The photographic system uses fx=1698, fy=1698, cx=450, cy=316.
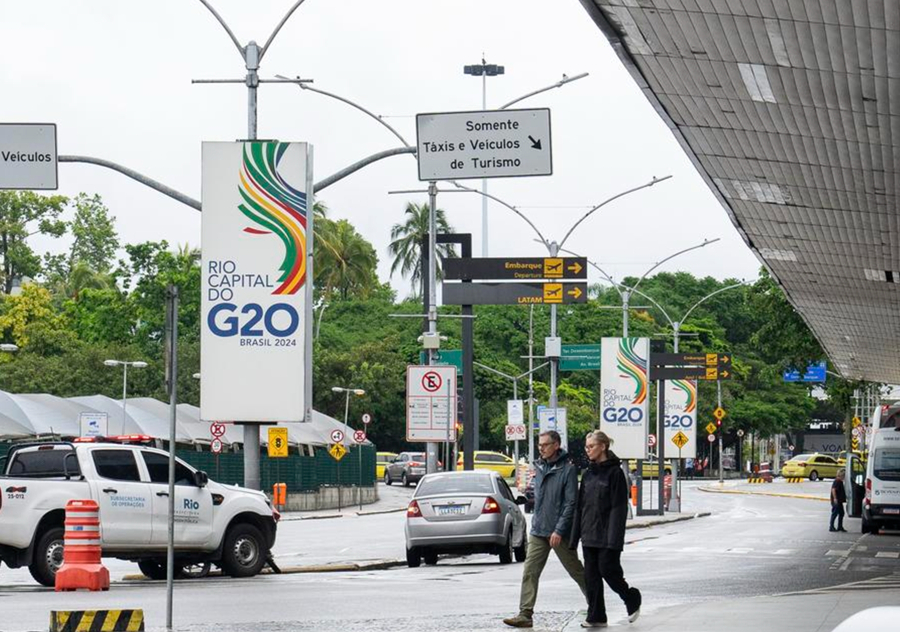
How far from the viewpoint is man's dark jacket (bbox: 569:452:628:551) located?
48.8 feet

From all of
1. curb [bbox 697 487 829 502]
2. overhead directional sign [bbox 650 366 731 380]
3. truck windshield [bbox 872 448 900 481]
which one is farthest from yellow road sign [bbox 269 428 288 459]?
curb [bbox 697 487 829 502]

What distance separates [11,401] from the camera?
58625mm

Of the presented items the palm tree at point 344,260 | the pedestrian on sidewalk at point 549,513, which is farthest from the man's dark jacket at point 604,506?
the palm tree at point 344,260

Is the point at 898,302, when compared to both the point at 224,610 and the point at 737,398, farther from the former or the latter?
the point at 737,398

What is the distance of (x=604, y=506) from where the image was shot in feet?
49.0

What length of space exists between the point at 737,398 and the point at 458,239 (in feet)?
230

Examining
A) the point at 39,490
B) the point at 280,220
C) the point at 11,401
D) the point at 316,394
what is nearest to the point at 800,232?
the point at 280,220

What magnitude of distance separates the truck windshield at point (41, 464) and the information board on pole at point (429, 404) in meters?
12.7

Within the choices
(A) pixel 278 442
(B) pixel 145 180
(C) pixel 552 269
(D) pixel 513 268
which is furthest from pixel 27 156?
(A) pixel 278 442

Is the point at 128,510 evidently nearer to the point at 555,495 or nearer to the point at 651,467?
the point at 555,495

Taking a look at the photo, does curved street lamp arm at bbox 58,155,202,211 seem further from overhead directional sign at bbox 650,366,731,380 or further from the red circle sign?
overhead directional sign at bbox 650,366,731,380

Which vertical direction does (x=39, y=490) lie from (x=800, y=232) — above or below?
below

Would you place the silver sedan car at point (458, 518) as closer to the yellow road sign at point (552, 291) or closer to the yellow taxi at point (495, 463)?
the yellow road sign at point (552, 291)

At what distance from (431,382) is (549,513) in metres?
19.5
